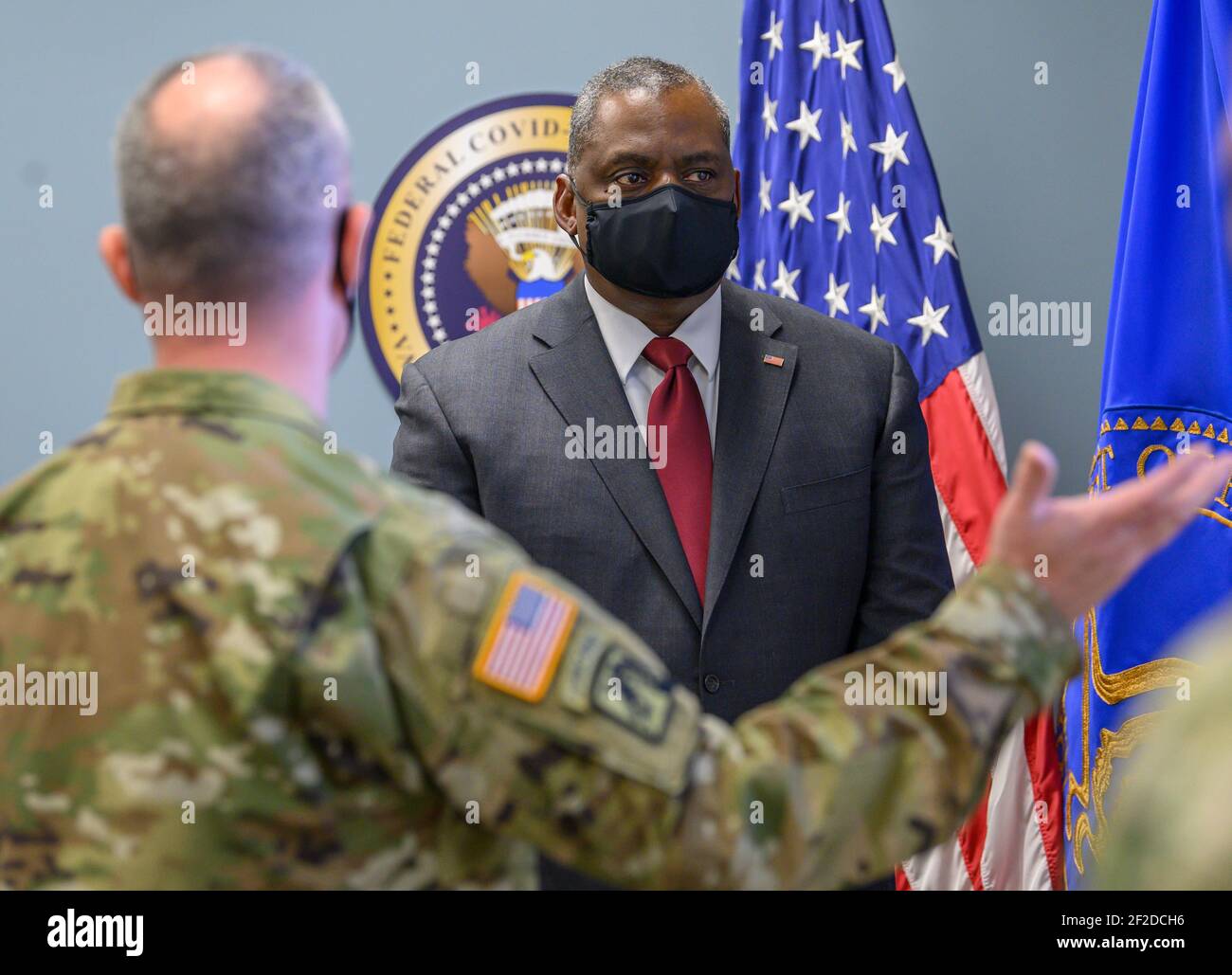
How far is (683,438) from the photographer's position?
6.24 ft

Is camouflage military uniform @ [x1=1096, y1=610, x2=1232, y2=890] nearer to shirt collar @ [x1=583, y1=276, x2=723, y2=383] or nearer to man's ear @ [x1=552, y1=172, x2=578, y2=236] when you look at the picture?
shirt collar @ [x1=583, y1=276, x2=723, y2=383]

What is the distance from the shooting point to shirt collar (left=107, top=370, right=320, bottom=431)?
98 centimetres

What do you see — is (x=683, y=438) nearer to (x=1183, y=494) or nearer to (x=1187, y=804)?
(x=1183, y=494)

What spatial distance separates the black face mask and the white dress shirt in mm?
67

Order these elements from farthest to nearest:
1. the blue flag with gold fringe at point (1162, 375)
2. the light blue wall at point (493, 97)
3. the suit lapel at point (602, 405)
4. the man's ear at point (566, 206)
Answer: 1. the light blue wall at point (493, 97)
2. the blue flag with gold fringe at point (1162, 375)
3. the man's ear at point (566, 206)
4. the suit lapel at point (602, 405)

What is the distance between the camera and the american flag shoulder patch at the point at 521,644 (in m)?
0.89

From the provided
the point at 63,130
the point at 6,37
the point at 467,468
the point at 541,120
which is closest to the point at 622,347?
the point at 467,468

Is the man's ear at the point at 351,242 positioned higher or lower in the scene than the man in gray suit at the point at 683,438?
higher

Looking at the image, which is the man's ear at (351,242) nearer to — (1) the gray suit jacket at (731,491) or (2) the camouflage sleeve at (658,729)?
(2) the camouflage sleeve at (658,729)

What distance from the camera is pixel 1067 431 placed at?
3188 mm

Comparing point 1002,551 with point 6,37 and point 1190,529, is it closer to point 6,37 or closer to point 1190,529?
point 1190,529

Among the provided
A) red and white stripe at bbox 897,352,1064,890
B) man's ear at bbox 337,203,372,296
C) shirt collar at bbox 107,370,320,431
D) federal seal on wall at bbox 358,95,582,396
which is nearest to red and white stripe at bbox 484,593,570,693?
shirt collar at bbox 107,370,320,431

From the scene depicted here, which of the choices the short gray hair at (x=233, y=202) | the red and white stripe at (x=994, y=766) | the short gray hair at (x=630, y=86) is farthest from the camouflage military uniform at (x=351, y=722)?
the red and white stripe at (x=994, y=766)

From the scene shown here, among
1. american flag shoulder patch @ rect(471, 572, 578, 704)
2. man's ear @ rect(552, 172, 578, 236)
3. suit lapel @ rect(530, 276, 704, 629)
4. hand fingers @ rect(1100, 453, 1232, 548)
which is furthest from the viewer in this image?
man's ear @ rect(552, 172, 578, 236)
